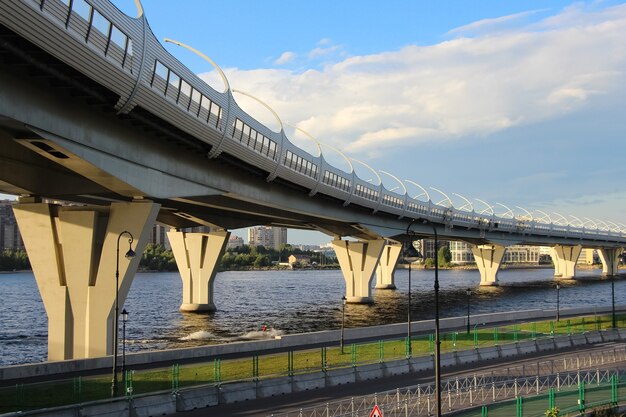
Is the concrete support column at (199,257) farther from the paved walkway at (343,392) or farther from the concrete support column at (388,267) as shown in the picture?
the concrete support column at (388,267)

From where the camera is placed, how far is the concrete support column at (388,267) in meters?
133

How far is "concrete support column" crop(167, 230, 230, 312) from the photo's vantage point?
75125 mm

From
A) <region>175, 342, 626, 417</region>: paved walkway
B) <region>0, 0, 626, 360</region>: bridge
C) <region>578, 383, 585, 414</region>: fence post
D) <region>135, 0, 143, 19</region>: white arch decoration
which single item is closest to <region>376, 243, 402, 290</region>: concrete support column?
<region>0, 0, 626, 360</region>: bridge

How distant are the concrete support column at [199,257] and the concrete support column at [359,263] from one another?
77.0ft

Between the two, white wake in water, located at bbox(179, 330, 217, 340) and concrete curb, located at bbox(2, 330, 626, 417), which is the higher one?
concrete curb, located at bbox(2, 330, 626, 417)

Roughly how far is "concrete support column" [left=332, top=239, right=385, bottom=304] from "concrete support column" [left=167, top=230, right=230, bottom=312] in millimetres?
23482

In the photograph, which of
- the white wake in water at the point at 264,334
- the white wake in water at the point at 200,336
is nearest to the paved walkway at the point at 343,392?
the white wake in water at the point at 264,334

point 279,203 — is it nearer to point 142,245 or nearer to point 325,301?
point 142,245

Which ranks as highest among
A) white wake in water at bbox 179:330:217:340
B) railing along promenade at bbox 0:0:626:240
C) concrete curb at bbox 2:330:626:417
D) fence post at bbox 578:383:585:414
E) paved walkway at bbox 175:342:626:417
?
railing along promenade at bbox 0:0:626:240

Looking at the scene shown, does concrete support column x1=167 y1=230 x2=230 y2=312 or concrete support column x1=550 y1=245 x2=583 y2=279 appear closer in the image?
concrete support column x1=167 y1=230 x2=230 y2=312

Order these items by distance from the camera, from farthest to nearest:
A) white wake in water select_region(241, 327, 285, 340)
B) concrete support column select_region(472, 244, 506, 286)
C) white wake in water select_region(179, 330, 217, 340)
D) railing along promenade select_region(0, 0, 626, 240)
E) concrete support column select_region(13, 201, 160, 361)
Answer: concrete support column select_region(472, 244, 506, 286), white wake in water select_region(179, 330, 217, 340), white wake in water select_region(241, 327, 285, 340), concrete support column select_region(13, 201, 160, 361), railing along promenade select_region(0, 0, 626, 240)

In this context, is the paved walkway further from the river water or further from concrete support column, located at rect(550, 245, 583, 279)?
concrete support column, located at rect(550, 245, 583, 279)

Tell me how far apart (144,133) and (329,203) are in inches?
1470

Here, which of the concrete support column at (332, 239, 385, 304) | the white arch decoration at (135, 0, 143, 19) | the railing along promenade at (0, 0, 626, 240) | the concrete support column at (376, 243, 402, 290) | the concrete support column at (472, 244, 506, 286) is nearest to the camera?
the railing along promenade at (0, 0, 626, 240)
